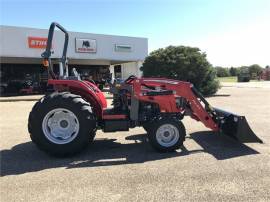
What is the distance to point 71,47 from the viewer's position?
2788 centimetres

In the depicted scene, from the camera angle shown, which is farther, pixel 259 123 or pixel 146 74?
pixel 146 74

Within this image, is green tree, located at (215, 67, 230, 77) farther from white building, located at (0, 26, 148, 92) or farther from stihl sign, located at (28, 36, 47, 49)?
stihl sign, located at (28, 36, 47, 49)

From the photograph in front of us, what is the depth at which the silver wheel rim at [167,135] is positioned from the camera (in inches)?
258

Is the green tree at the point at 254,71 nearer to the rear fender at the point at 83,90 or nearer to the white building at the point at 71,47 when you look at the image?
the white building at the point at 71,47

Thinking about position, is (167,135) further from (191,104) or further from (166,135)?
(191,104)

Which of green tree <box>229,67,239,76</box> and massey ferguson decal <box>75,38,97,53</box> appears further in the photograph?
green tree <box>229,67,239,76</box>

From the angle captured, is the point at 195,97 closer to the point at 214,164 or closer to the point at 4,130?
the point at 214,164

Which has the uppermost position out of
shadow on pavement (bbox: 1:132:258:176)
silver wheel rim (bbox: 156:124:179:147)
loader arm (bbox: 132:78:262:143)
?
loader arm (bbox: 132:78:262:143)

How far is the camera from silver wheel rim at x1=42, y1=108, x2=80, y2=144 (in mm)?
6375

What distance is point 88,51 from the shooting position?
28953 millimetres

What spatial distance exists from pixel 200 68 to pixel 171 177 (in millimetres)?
19004

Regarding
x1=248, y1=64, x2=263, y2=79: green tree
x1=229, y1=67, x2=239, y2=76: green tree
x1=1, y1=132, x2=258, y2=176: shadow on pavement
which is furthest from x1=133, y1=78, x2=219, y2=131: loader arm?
x1=229, y1=67, x2=239, y2=76: green tree

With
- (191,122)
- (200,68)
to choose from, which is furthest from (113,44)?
(191,122)

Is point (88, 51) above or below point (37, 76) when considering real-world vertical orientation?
above
